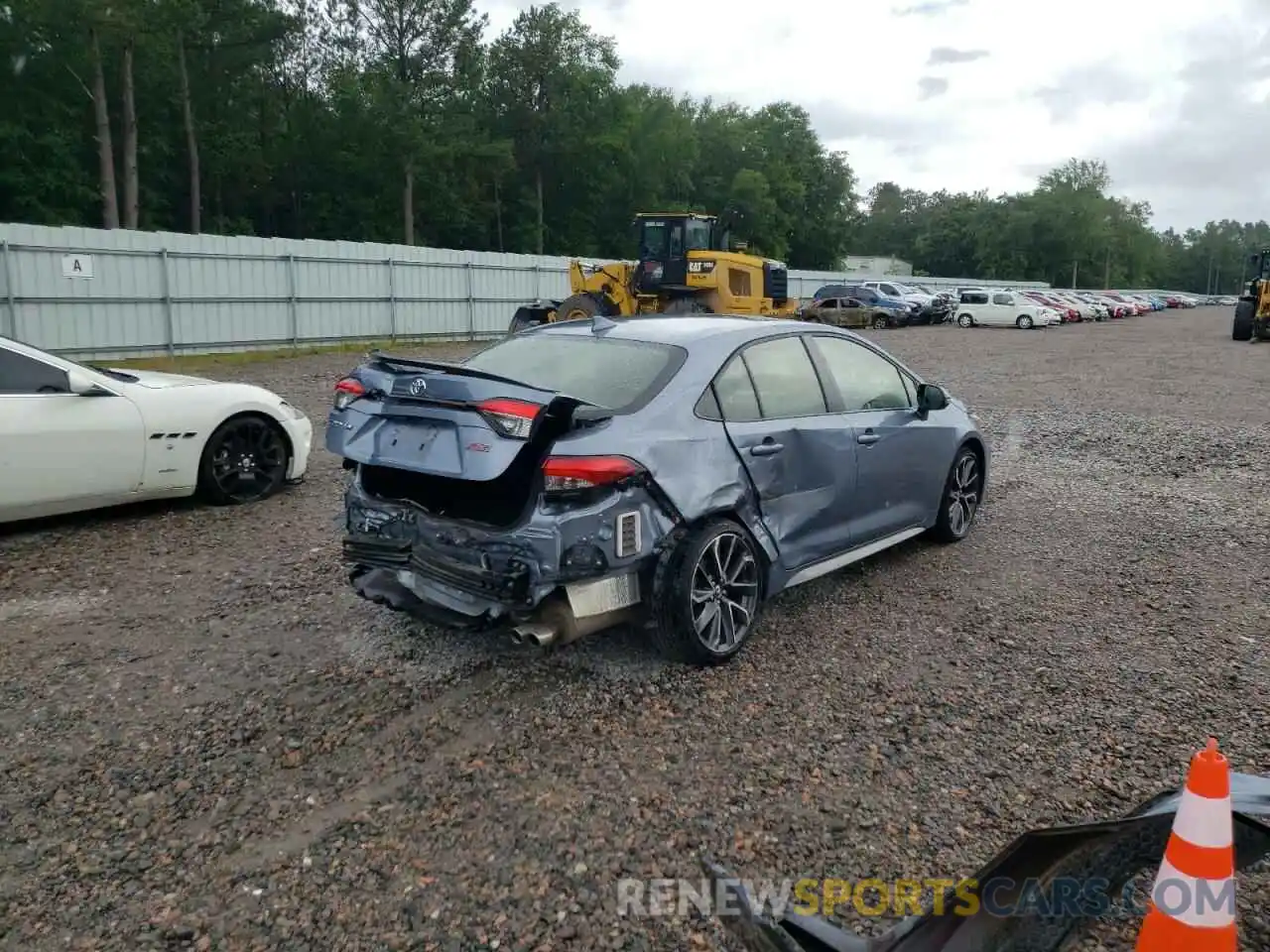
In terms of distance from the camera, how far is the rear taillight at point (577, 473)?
3.74 m

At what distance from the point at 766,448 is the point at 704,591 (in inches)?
29.6


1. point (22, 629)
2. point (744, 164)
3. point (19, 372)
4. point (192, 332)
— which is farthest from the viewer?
point (744, 164)

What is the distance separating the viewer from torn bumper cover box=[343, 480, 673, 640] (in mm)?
3721

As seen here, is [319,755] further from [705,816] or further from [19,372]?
[19,372]

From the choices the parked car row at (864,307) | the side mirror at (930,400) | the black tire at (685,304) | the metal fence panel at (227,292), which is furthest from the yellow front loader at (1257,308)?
the side mirror at (930,400)

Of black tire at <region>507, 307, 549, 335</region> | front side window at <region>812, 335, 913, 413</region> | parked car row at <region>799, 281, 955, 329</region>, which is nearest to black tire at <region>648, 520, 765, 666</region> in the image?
front side window at <region>812, 335, 913, 413</region>

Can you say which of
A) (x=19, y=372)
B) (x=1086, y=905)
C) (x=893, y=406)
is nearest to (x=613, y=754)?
(x=1086, y=905)

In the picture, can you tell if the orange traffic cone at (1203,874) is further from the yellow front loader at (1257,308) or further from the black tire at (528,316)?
the yellow front loader at (1257,308)

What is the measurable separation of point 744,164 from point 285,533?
74.5 metres

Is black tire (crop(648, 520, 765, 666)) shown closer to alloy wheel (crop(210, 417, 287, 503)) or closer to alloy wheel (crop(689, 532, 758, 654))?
alloy wheel (crop(689, 532, 758, 654))

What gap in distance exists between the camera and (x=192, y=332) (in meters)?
19.5

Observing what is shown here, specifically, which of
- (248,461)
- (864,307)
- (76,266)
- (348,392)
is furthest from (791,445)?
(864,307)

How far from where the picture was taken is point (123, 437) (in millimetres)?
6168

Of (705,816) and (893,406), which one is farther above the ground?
(893,406)
